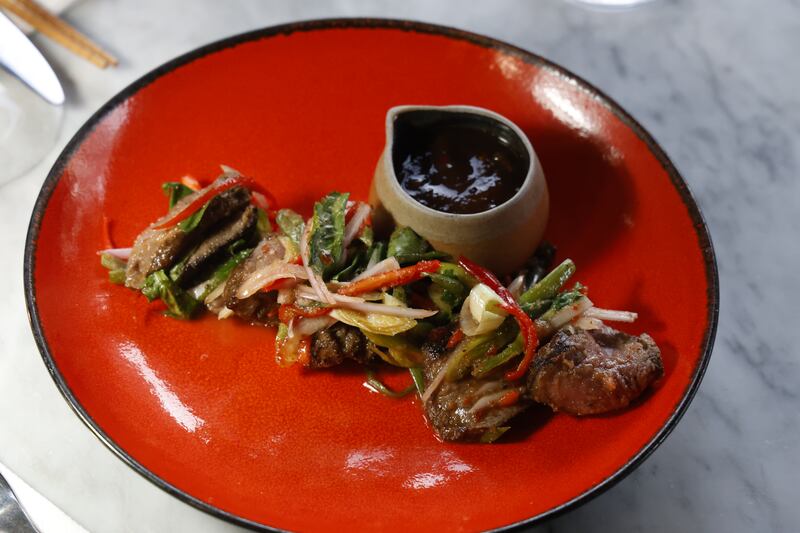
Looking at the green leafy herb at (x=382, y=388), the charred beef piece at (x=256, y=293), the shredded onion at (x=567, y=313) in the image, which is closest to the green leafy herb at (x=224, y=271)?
the charred beef piece at (x=256, y=293)

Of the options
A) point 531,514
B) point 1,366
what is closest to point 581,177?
point 531,514

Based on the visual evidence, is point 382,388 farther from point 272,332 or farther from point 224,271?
point 224,271

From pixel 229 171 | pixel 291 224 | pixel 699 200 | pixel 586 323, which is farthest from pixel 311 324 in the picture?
pixel 699 200

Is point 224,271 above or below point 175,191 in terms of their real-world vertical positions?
below

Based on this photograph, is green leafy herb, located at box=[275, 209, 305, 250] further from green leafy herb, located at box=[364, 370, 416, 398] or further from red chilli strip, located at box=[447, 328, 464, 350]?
red chilli strip, located at box=[447, 328, 464, 350]

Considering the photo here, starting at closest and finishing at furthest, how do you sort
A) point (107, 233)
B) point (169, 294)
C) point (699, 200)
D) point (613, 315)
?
1. point (613, 315)
2. point (169, 294)
3. point (107, 233)
4. point (699, 200)

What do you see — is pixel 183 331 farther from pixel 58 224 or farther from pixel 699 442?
pixel 699 442
